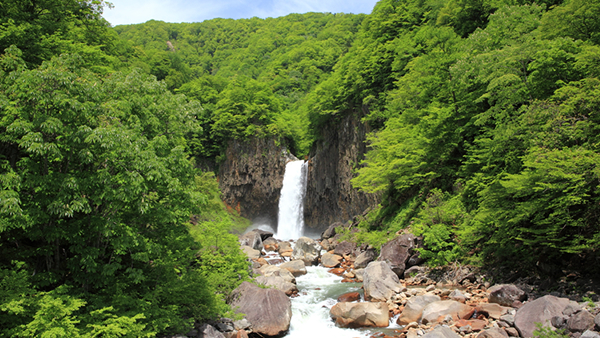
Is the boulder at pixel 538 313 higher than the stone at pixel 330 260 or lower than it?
higher

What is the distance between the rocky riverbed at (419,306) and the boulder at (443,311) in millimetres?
28

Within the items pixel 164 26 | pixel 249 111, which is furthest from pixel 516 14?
pixel 164 26

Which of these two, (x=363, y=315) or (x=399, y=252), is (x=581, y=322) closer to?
(x=363, y=315)

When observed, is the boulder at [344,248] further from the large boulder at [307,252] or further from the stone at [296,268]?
the stone at [296,268]

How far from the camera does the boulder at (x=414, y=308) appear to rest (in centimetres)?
1053

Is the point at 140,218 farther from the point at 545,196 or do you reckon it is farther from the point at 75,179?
the point at 545,196

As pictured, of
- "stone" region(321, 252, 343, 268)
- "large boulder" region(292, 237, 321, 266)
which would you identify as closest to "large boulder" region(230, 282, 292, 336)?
"stone" region(321, 252, 343, 268)

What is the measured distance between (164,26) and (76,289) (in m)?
95.0

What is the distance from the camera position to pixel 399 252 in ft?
51.0

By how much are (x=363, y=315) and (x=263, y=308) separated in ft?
10.9

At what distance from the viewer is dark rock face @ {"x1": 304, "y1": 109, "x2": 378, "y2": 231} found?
96.3 ft

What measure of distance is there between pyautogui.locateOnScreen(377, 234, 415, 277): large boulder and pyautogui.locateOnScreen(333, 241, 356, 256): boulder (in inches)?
235

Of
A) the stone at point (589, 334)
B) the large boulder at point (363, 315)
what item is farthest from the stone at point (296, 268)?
the stone at point (589, 334)

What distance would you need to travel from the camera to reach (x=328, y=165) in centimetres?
3462
